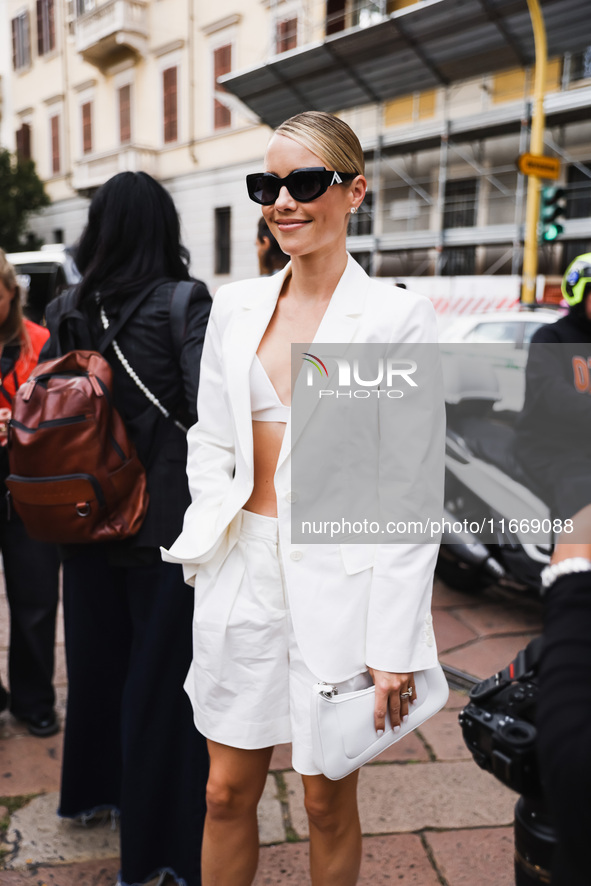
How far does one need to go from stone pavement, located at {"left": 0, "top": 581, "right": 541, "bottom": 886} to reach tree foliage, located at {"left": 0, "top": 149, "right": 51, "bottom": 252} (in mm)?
26496

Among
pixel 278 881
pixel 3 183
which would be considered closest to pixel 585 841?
pixel 278 881

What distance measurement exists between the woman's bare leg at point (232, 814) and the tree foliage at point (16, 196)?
89.6 feet

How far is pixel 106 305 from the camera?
207 cm

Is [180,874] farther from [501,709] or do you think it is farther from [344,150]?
[344,150]

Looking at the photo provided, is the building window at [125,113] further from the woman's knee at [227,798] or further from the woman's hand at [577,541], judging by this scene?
the woman's hand at [577,541]

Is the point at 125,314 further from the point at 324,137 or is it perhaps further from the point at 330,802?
the point at 330,802

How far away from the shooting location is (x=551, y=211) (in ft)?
33.6

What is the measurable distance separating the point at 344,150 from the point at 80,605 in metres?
1.37

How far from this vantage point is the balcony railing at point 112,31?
22.2m

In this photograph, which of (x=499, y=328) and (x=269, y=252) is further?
(x=499, y=328)

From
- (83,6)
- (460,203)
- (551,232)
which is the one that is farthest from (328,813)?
(83,6)

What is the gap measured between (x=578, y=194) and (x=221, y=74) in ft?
35.2

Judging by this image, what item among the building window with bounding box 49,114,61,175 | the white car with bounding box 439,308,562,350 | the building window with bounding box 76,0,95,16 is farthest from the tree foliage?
the white car with bounding box 439,308,562,350

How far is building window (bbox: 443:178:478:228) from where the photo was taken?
16109 millimetres
